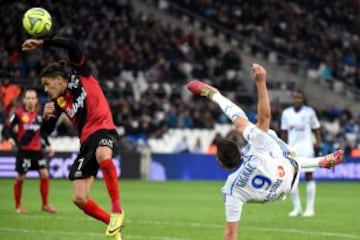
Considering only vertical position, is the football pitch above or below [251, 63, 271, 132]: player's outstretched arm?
below

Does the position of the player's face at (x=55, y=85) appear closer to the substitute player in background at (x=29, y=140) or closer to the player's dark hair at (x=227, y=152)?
the player's dark hair at (x=227, y=152)

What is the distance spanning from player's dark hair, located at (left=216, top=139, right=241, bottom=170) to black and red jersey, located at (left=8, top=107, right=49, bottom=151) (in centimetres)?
972

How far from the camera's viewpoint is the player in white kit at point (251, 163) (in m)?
10.2

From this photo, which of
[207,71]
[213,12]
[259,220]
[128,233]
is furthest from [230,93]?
[128,233]

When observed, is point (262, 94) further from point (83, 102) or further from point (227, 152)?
point (83, 102)

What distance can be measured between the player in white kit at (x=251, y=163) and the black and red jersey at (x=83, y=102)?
103 inches

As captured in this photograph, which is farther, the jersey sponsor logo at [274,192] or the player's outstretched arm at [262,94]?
the jersey sponsor logo at [274,192]

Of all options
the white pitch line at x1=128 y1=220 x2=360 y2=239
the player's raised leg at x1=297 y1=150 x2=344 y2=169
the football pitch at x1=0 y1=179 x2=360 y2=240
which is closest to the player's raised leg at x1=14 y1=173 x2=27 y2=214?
the football pitch at x1=0 y1=179 x2=360 y2=240

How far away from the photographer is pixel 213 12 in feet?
150

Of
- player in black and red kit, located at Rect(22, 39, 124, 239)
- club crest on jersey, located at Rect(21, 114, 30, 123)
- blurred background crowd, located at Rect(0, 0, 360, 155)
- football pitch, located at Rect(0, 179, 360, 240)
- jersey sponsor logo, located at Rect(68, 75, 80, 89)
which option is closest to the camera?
player in black and red kit, located at Rect(22, 39, 124, 239)

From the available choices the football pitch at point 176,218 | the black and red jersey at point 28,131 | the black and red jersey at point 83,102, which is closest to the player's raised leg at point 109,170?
the black and red jersey at point 83,102

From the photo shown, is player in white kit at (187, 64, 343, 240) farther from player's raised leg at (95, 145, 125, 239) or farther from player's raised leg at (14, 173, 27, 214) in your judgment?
player's raised leg at (14, 173, 27, 214)

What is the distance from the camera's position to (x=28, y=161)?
19453 millimetres

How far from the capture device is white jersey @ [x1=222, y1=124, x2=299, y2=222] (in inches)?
407
